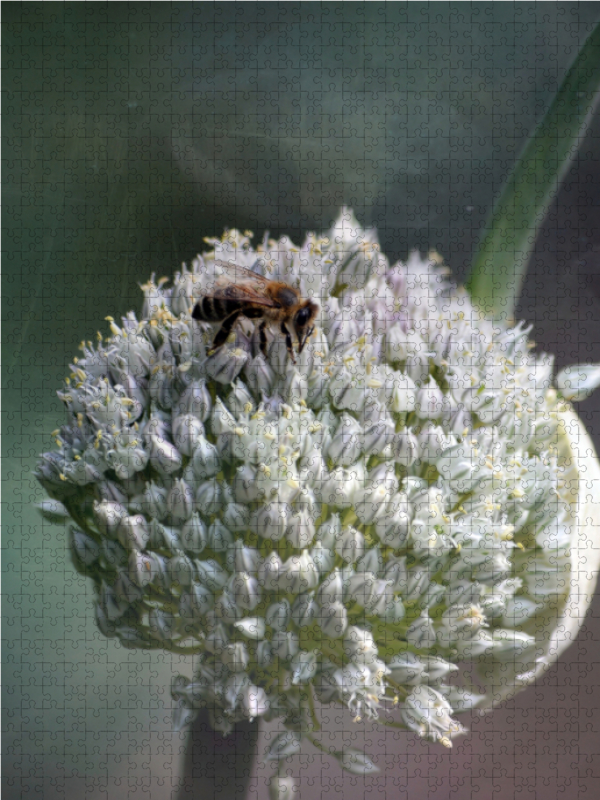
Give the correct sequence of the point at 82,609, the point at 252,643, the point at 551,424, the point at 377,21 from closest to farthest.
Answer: the point at 252,643
the point at 551,424
the point at 82,609
the point at 377,21

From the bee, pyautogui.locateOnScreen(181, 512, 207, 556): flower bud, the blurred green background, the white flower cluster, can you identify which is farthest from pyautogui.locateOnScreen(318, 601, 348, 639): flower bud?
the blurred green background

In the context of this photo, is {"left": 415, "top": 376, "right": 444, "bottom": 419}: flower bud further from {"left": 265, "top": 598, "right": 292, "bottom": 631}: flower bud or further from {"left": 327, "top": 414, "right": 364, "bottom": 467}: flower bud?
{"left": 265, "top": 598, "right": 292, "bottom": 631}: flower bud

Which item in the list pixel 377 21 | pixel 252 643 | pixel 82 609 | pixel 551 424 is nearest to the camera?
pixel 252 643

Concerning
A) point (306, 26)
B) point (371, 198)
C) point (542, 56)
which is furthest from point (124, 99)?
point (542, 56)

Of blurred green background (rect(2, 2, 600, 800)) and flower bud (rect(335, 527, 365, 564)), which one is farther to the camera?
blurred green background (rect(2, 2, 600, 800))

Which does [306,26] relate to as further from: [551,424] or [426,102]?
[551,424]

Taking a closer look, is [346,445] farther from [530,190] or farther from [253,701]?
[530,190]
